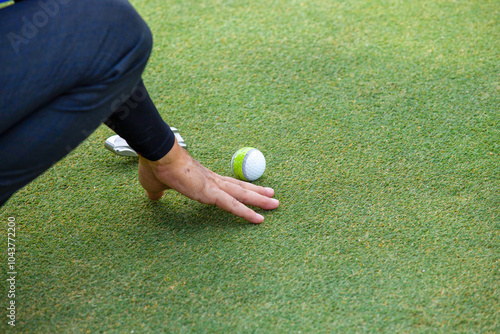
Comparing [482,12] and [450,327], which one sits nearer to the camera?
[450,327]

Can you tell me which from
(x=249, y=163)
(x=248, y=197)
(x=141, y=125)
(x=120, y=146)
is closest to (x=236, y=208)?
(x=248, y=197)

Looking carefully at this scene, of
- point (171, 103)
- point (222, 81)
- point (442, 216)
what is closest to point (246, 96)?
point (222, 81)

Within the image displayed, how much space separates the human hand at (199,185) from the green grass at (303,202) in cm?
5

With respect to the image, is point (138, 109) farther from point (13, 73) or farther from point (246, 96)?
point (246, 96)

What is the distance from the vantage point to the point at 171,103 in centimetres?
183

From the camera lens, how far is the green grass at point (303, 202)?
1.13 metres

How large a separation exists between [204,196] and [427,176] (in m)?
0.69

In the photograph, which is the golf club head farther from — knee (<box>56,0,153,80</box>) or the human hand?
knee (<box>56,0,153,80</box>)

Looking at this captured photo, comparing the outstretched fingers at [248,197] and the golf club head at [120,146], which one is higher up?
the outstretched fingers at [248,197]

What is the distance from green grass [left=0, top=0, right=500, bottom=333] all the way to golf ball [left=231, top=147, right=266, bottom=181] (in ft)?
0.17

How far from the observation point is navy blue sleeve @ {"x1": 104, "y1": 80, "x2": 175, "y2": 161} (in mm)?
1178

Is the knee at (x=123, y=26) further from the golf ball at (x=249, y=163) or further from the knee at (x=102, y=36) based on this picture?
the golf ball at (x=249, y=163)

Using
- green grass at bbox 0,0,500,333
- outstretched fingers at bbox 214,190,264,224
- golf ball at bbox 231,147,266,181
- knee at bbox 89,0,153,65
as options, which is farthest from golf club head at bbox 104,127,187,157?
knee at bbox 89,0,153,65

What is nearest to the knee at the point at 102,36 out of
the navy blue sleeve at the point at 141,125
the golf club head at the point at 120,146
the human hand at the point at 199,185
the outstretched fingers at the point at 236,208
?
the navy blue sleeve at the point at 141,125
